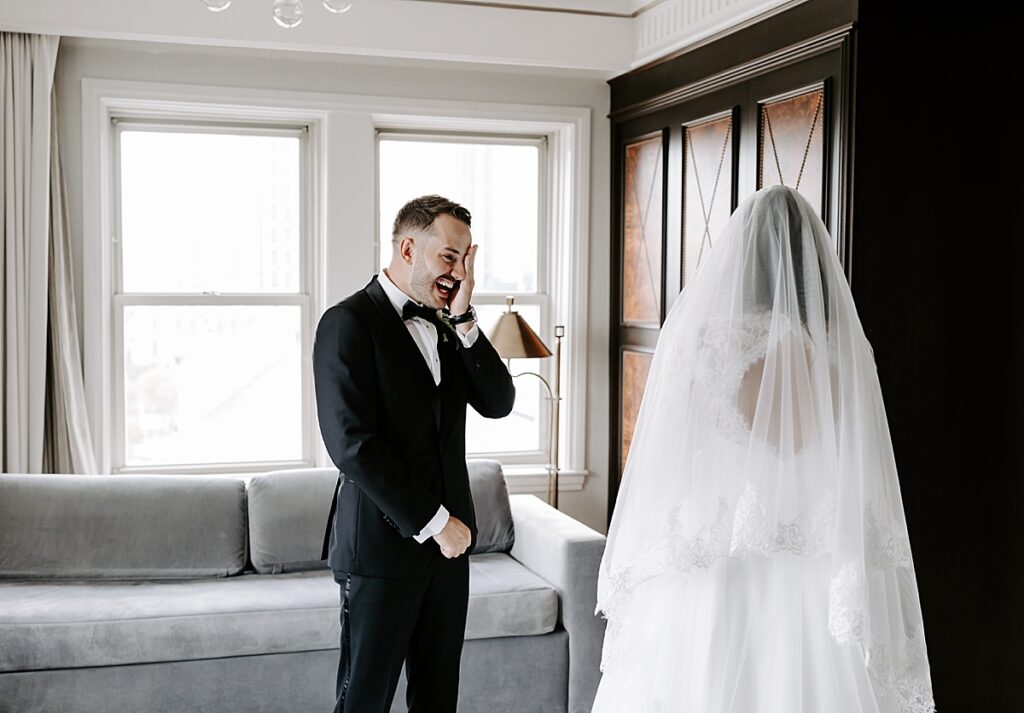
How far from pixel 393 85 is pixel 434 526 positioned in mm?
2675

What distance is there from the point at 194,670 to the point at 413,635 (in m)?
0.99

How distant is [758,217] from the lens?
201 centimetres

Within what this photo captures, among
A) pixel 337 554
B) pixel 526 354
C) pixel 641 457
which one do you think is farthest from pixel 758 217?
pixel 526 354

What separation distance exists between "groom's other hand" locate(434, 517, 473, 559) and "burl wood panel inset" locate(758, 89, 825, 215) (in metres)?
1.58

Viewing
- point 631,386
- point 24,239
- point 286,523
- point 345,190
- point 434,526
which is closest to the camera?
point 434,526

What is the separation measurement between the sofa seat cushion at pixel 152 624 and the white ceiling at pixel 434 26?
81.8 inches

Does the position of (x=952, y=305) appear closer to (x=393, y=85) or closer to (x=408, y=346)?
(x=408, y=346)

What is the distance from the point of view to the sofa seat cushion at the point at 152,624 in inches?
121

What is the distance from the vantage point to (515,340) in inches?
169

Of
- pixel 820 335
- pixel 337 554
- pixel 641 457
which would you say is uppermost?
pixel 820 335

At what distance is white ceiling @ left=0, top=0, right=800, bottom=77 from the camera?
3926 mm

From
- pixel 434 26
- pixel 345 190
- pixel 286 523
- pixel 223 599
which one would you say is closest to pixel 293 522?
pixel 286 523

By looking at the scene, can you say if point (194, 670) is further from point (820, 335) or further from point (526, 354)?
point (820, 335)

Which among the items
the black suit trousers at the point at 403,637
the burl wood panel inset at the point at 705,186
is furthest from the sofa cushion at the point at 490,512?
the black suit trousers at the point at 403,637
